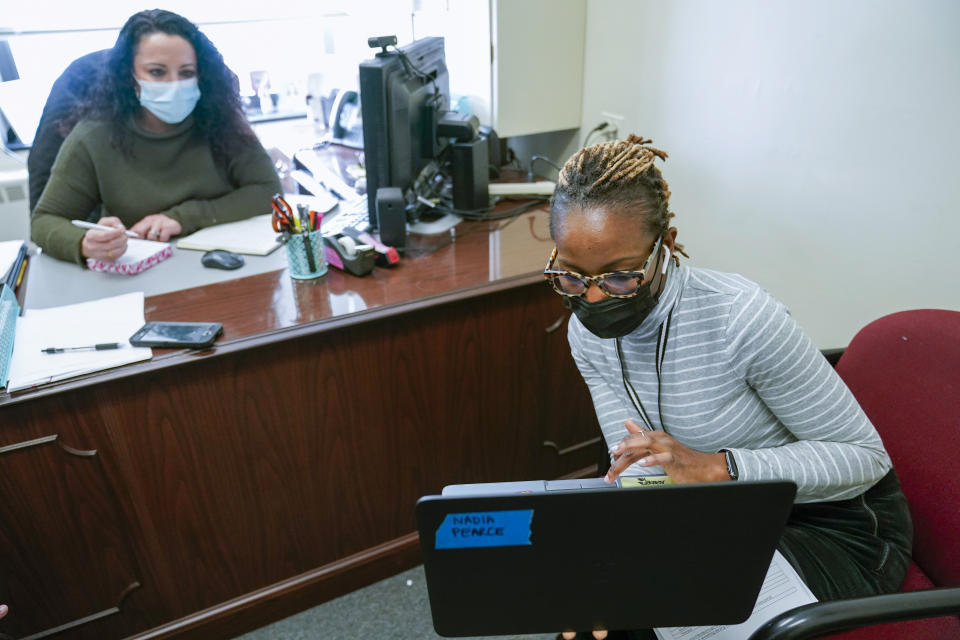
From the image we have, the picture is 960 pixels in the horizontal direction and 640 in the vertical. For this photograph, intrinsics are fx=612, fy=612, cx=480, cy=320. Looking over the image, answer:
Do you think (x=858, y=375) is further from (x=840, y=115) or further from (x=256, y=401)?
(x=256, y=401)

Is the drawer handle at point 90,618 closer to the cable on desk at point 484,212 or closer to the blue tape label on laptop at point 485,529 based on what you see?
the blue tape label on laptop at point 485,529

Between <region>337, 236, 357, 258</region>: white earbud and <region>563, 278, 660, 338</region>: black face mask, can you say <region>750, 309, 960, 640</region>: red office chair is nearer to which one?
<region>563, 278, 660, 338</region>: black face mask

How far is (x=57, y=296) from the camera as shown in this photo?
4.33ft

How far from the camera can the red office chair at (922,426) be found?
35.5 inches

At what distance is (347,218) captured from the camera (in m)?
1.70

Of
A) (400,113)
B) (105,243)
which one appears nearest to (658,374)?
(400,113)

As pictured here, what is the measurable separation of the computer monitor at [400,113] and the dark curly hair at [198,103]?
1.56 ft

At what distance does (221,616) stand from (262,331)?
737 mm

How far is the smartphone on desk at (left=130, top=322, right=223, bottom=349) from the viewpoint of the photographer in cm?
113

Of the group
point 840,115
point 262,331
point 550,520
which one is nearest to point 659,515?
point 550,520

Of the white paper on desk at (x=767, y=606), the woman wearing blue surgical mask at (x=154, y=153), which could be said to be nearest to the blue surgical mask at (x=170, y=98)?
the woman wearing blue surgical mask at (x=154, y=153)

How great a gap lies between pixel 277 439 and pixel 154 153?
2.90ft

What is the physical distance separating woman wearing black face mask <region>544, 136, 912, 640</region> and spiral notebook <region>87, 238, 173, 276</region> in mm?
1038

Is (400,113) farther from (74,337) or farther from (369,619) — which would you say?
(369,619)
